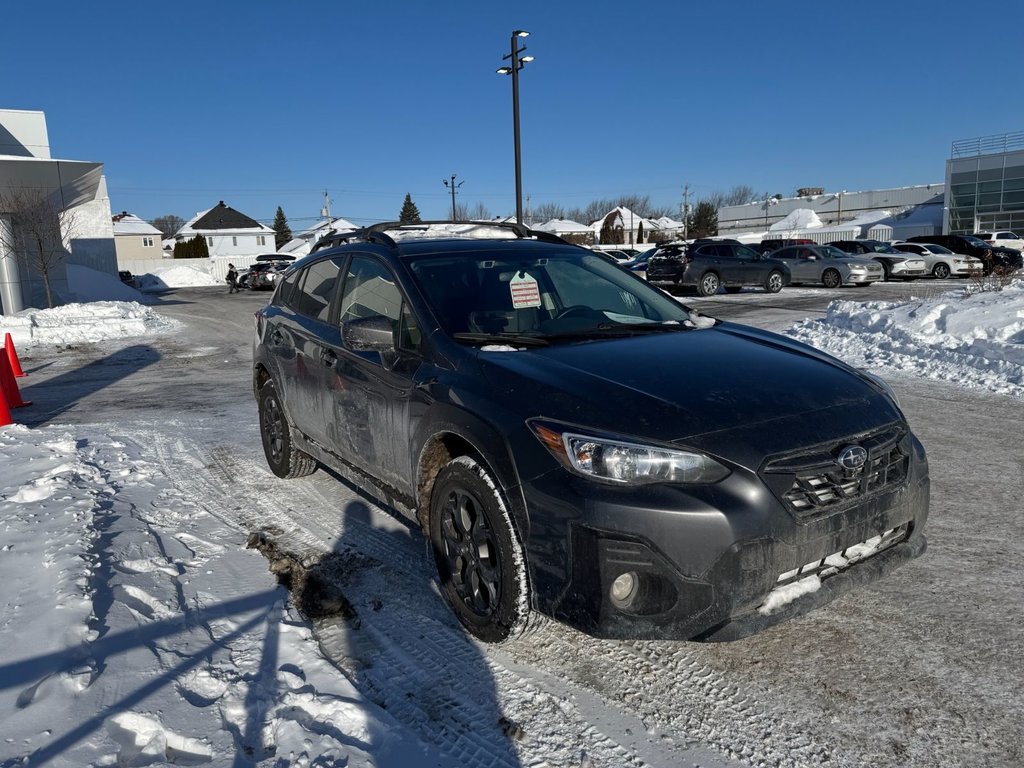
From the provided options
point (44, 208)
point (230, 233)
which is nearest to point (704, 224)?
point (230, 233)

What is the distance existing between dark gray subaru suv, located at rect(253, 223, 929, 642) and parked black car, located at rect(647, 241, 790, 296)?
65.7 feet

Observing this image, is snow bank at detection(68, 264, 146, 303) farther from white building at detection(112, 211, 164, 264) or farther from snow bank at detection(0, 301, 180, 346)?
white building at detection(112, 211, 164, 264)

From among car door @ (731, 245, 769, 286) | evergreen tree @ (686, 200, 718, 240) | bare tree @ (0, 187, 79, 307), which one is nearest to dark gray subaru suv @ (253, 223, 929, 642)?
car door @ (731, 245, 769, 286)

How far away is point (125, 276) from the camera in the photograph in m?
46.6

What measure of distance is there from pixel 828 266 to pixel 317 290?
24.5m

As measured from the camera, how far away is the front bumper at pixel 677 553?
2.60 meters

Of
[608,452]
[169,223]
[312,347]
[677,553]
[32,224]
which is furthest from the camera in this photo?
[169,223]

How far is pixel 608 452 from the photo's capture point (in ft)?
8.94

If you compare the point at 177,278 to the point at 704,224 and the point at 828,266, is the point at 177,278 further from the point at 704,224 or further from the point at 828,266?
the point at 704,224

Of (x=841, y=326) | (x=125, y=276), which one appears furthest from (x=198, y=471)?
(x=125, y=276)

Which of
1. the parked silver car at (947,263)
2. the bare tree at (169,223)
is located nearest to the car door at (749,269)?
the parked silver car at (947,263)

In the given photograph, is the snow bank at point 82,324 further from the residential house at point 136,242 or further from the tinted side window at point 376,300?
the residential house at point 136,242

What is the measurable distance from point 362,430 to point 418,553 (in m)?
0.77

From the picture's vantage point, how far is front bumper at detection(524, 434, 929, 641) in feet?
8.53
